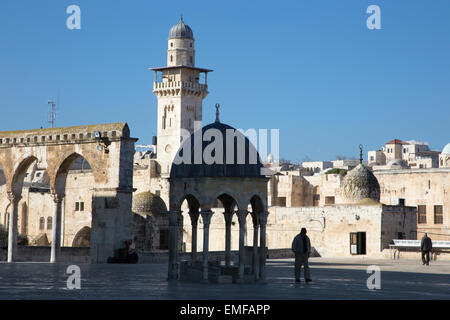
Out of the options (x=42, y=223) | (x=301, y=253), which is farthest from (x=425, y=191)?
(x=301, y=253)

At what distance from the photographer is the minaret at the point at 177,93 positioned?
72750 mm

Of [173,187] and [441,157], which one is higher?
[441,157]

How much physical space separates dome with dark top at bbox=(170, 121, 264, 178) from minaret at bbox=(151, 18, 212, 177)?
184 ft

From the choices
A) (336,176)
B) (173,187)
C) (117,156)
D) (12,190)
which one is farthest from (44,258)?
(336,176)

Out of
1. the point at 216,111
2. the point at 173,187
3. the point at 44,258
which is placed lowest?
the point at 44,258

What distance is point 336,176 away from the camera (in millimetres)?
51969

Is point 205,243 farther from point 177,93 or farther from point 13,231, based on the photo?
point 177,93

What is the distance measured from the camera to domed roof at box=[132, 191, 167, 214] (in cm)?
3962

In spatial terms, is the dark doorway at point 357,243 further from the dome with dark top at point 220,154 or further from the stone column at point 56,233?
the dome with dark top at point 220,154

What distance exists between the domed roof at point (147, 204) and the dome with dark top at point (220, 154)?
79.4ft

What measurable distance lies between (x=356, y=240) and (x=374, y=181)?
9.55 ft

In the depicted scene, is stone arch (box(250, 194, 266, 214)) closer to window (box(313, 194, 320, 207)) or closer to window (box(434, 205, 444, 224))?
window (box(434, 205, 444, 224))
